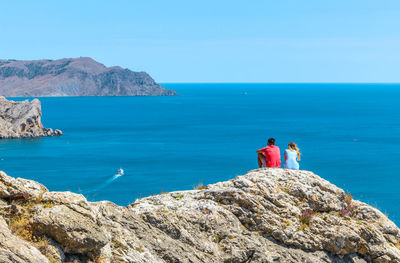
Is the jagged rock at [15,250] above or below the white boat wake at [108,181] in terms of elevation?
above

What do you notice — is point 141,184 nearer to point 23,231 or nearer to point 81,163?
point 81,163

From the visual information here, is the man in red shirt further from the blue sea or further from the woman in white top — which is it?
the blue sea

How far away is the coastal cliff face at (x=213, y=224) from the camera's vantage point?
10.3 m

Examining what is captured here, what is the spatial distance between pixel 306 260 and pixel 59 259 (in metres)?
6.73

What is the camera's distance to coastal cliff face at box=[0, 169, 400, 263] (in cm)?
1028

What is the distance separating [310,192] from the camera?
1459 centimetres

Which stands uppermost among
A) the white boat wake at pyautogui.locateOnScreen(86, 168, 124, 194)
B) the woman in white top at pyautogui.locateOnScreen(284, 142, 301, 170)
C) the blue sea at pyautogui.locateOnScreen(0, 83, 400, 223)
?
the woman in white top at pyautogui.locateOnScreen(284, 142, 301, 170)

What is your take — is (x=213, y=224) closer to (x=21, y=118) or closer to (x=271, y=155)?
(x=271, y=155)

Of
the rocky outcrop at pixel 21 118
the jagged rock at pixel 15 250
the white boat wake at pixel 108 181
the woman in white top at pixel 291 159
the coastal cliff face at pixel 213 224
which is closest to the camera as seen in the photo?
the jagged rock at pixel 15 250

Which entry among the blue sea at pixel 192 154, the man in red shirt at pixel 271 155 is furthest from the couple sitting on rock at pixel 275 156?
the blue sea at pixel 192 154

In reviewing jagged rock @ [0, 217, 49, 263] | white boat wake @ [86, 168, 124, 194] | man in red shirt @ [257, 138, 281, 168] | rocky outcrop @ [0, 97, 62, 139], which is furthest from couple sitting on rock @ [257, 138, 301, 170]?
rocky outcrop @ [0, 97, 62, 139]

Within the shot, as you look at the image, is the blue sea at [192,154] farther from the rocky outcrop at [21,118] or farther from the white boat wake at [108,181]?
the rocky outcrop at [21,118]

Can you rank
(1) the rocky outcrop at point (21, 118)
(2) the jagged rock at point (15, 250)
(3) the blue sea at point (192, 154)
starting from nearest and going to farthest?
1. (2) the jagged rock at point (15, 250)
2. (3) the blue sea at point (192, 154)
3. (1) the rocky outcrop at point (21, 118)

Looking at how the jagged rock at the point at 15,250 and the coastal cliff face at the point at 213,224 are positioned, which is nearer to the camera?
the jagged rock at the point at 15,250
